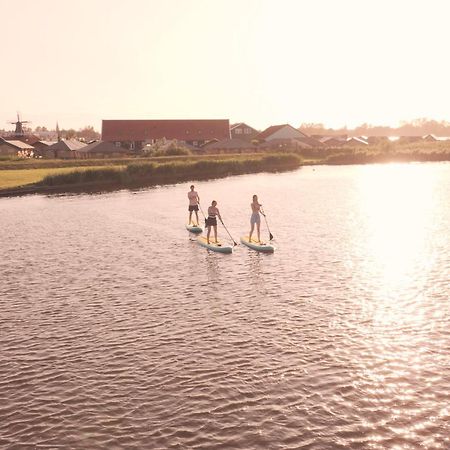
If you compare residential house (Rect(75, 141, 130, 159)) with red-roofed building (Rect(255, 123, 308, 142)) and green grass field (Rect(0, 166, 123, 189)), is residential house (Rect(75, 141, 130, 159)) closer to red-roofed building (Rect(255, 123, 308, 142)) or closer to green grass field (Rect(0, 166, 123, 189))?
green grass field (Rect(0, 166, 123, 189))

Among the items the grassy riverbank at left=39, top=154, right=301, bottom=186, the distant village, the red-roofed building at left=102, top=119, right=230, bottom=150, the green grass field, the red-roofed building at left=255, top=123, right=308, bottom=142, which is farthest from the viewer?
the red-roofed building at left=255, top=123, right=308, bottom=142

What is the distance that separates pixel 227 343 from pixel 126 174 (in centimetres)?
5873

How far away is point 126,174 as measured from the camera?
232ft

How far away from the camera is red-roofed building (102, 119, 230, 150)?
12700 centimetres

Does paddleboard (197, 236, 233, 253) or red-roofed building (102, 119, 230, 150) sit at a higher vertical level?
red-roofed building (102, 119, 230, 150)

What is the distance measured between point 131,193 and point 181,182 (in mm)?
14568

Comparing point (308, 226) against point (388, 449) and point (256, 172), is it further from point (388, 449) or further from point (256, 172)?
point (256, 172)

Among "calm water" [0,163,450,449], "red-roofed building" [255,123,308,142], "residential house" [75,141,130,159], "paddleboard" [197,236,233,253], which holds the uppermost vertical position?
"red-roofed building" [255,123,308,142]

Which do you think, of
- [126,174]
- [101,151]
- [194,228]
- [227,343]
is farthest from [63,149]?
[227,343]

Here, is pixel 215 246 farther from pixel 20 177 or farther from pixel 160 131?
pixel 160 131

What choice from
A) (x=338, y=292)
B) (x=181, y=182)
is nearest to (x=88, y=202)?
(x=181, y=182)

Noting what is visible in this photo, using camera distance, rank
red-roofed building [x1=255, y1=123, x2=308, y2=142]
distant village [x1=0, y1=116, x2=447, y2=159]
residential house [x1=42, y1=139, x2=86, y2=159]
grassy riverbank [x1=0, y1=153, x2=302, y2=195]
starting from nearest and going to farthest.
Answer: grassy riverbank [x1=0, y1=153, x2=302, y2=195]
residential house [x1=42, y1=139, x2=86, y2=159]
distant village [x1=0, y1=116, x2=447, y2=159]
red-roofed building [x1=255, y1=123, x2=308, y2=142]

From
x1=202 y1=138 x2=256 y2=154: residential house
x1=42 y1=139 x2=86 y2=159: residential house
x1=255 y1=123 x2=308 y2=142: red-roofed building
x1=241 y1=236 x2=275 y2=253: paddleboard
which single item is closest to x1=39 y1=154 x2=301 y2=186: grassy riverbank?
x1=202 y1=138 x2=256 y2=154: residential house

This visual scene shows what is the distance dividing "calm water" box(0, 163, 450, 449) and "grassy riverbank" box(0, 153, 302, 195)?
34547 millimetres
